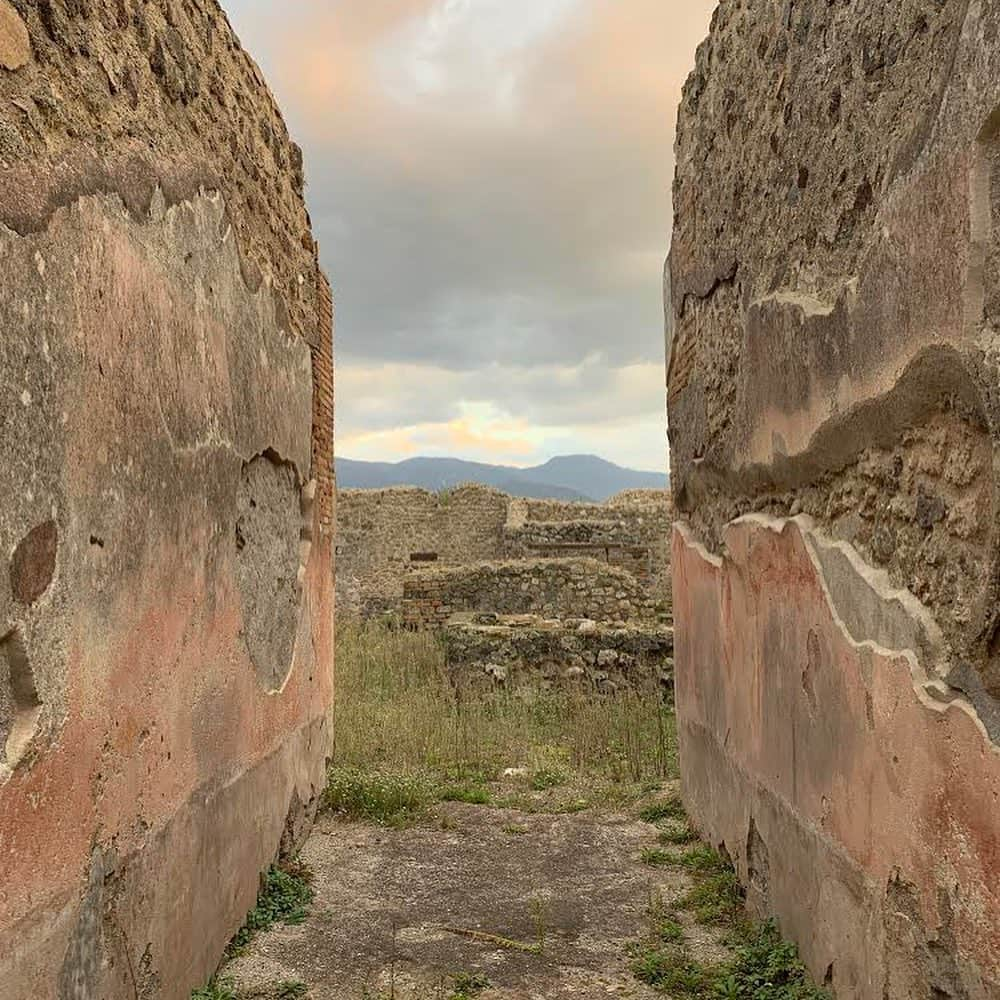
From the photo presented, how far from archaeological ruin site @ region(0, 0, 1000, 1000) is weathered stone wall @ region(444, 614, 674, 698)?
325 cm

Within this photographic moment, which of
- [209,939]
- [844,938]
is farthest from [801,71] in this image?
[209,939]

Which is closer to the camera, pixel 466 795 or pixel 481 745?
pixel 466 795

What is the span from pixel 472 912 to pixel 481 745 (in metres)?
2.89

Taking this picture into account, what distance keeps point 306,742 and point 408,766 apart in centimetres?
162

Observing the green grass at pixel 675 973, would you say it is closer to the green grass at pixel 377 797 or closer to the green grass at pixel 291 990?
the green grass at pixel 291 990

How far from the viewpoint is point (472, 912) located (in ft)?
13.4

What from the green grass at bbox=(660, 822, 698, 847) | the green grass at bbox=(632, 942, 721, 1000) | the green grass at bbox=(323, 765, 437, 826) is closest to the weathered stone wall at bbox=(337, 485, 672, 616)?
the green grass at bbox=(323, 765, 437, 826)

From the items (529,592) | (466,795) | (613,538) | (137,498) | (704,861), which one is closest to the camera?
(137,498)

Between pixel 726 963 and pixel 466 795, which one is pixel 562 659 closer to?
pixel 466 795

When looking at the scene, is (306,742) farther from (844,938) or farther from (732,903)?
(844,938)

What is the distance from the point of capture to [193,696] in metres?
3.18

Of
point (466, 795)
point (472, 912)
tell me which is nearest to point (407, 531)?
point (466, 795)

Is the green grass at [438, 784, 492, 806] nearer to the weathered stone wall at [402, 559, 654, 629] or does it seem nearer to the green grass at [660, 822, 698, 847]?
the green grass at [660, 822, 698, 847]

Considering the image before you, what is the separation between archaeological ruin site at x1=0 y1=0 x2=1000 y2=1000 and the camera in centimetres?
212
